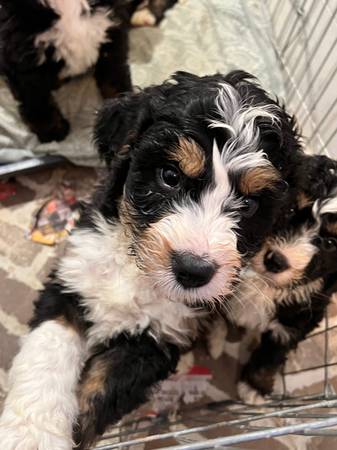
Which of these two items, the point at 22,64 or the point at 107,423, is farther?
the point at 22,64

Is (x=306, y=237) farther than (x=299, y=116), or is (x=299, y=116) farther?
(x=299, y=116)

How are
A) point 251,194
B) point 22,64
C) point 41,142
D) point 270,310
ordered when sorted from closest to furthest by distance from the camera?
1. point 251,194
2. point 270,310
3. point 22,64
4. point 41,142

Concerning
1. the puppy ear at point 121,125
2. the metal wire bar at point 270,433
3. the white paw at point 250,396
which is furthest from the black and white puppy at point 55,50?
the metal wire bar at point 270,433

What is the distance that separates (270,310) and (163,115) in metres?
1.07

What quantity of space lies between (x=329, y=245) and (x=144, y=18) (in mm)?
2157

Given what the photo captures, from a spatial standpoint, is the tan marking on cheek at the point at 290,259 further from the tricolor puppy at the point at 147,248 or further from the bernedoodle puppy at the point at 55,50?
the bernedoodle puppy at the point at 55,50

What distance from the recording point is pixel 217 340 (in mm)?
2627

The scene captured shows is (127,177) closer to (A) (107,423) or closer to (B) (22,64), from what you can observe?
(A) (107,423)

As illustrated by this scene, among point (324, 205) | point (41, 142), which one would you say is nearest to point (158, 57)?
point (41, 142)

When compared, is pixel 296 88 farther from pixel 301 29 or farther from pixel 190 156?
pixel 190 156

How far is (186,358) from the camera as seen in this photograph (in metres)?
2.55

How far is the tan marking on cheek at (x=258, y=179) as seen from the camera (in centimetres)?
156

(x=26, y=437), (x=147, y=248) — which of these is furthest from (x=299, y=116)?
(x=26, y=437)

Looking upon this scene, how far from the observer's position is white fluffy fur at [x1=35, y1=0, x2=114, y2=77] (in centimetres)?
243
